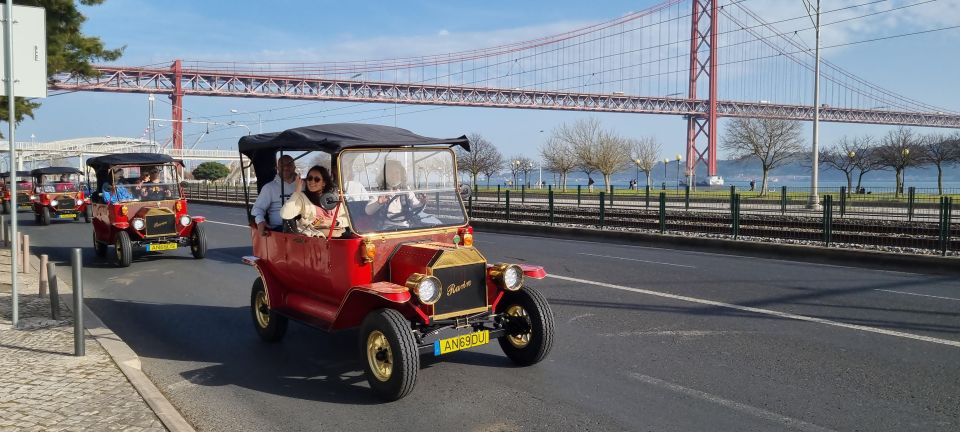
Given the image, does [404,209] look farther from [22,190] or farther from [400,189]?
[22,190]

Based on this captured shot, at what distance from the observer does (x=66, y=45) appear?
677 inches

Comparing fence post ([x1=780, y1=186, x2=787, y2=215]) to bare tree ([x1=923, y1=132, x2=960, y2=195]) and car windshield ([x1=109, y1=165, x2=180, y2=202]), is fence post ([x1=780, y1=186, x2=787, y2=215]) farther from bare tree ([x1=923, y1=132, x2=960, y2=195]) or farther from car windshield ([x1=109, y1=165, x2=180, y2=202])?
bare tree ([x1=923, y1=132, x2=960, y2=195])

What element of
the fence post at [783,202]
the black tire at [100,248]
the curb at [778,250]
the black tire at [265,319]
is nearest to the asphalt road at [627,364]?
the black tire at [265,319]

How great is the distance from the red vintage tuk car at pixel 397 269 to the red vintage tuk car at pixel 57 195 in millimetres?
23659

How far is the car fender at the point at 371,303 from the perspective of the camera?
564cm

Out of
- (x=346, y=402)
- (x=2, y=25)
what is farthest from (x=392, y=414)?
(x=2, y=25)

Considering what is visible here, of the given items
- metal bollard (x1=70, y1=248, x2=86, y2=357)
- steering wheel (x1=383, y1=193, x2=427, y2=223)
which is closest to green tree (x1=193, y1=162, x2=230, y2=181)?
metal bollard (x1=70, y1=248, x2=86, y2=357)

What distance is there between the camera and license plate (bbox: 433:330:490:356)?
5863 mm

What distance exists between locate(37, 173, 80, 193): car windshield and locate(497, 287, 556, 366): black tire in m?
26.5

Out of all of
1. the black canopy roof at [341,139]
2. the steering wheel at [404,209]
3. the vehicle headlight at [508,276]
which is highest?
the black canopy roof at [341,139]

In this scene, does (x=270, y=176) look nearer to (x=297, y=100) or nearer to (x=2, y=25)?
(x=2, y=25)

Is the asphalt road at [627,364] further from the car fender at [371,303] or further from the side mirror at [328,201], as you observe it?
the side mirror at [328,201]

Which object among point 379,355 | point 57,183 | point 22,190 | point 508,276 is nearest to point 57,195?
point 57,183

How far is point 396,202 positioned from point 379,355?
1.45m
